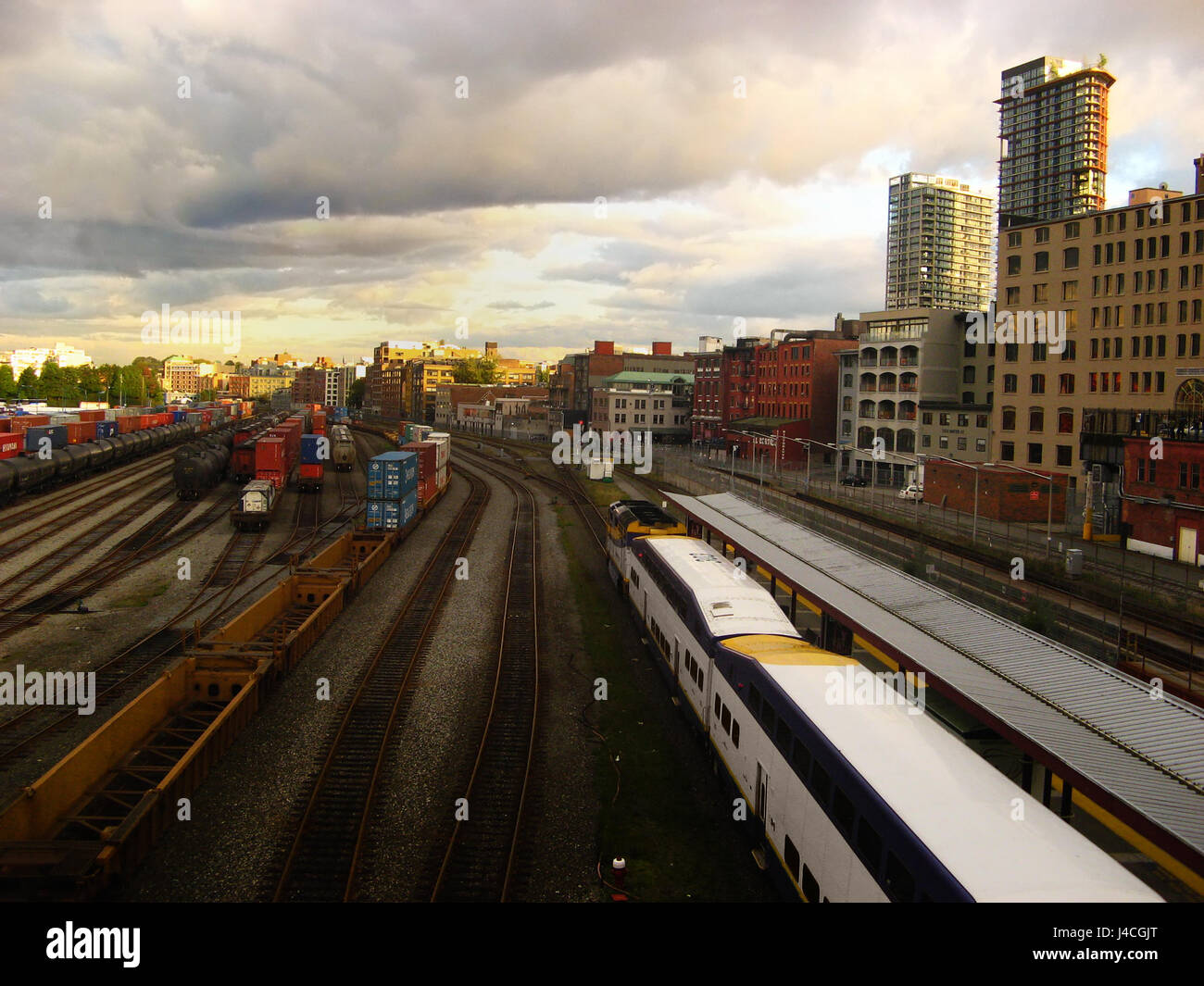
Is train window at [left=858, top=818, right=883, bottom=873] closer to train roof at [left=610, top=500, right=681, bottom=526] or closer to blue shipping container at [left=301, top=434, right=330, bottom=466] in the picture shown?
train roof at [left=610, top=500, right=681, bottom=526]

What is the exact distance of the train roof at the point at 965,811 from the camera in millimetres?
8430

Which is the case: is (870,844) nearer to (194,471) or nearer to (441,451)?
(441,451)

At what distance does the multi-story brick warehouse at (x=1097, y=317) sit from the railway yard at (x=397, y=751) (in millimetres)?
29503

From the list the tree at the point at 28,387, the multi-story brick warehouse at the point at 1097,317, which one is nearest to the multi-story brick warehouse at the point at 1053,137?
the multi-story brick warehouse at the point at 1097,317

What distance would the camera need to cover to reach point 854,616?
1959cm

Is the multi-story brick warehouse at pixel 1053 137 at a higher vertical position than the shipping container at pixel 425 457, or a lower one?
higher

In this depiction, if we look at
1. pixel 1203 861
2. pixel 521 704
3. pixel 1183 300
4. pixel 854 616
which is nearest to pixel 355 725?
pixel 521 704

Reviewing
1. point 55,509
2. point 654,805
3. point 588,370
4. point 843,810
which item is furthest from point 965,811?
point 588,370

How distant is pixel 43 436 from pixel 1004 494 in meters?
67.5

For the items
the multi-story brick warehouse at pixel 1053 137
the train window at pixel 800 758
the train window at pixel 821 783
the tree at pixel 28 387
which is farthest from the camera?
the multi-story brick warehouse at pixel 1053 137

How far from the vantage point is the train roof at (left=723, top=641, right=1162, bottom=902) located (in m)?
8.43

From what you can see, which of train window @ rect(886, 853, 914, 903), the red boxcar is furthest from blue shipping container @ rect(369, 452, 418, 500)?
train window @ rect(886, 853, 914, 903)

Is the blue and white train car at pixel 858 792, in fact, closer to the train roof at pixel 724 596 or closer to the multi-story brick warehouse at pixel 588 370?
the train roof at pixel 724 596
